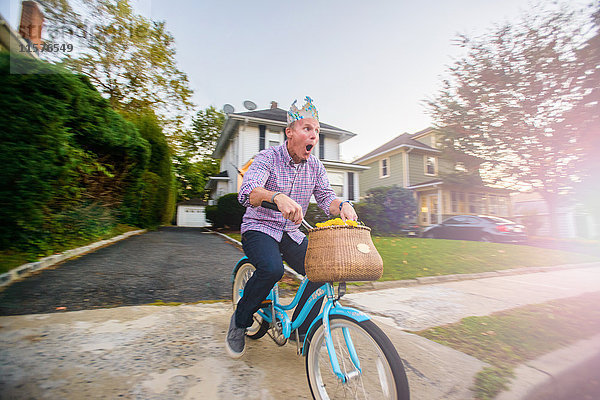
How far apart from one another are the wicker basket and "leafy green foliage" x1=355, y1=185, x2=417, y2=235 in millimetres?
14530

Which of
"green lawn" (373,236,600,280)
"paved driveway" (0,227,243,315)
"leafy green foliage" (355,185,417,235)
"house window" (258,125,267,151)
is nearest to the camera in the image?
"paved driveway" (0,227,243,315)

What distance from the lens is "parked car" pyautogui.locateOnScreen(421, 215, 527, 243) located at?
13062 mm

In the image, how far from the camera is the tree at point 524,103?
14078 millimetres

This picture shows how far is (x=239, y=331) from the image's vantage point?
231 cm

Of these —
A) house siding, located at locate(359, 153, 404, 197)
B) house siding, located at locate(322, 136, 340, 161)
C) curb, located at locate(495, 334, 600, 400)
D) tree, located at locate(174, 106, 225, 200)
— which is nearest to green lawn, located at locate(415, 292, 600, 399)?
curb, located at locate(495, 334, 600, 400)

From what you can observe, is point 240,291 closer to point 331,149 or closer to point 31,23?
point 31,23

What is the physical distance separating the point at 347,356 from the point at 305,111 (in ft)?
5.56

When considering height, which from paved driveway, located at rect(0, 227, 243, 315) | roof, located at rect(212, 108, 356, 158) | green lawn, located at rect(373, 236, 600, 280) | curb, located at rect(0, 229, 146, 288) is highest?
roof, located at rect(212, 108, 356, 158)

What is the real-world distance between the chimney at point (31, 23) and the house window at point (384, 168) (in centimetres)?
2236

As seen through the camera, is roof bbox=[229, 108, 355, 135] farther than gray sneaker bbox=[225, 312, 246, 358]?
Yes

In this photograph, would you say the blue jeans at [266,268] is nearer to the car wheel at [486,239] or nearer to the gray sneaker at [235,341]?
the gray sneaker at [235,341]

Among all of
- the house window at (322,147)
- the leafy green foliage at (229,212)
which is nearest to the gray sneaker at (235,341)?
the leafy green foliage at (229,212)

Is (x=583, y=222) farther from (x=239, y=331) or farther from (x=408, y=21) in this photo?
(x=239, y=331)

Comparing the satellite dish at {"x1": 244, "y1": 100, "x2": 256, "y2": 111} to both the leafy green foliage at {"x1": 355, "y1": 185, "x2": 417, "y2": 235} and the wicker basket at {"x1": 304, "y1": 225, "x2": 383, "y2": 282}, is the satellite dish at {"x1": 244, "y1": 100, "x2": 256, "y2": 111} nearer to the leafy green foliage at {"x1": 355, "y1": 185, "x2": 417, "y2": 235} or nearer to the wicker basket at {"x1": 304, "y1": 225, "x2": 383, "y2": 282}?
the leafy green foliage at {"x1": 355, "y1": 185, "x2": 417, "y2": 235}
